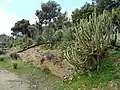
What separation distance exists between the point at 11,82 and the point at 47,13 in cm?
2124

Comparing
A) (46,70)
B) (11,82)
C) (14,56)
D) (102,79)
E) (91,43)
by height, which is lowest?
(11,82)

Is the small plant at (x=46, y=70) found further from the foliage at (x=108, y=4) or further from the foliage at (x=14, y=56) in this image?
the foliage at (x=108, y=4)

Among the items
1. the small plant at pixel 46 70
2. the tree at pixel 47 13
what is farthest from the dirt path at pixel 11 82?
the tree at pixel 47 13

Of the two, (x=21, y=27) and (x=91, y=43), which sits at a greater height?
(x=21, y=27)

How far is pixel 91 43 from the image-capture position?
42.8 ft

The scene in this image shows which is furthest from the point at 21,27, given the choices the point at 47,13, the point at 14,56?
the point at 14,56

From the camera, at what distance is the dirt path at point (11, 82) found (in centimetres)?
1270

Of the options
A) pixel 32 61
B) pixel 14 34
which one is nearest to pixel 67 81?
pixel 32 61

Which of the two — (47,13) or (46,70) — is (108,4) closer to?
(46,70)

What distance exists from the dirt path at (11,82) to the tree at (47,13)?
1829 centimetres

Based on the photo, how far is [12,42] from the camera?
106ft

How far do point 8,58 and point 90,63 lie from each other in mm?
13033

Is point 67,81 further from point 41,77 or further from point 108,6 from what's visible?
point 108,6

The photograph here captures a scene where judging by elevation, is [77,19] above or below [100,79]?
above
